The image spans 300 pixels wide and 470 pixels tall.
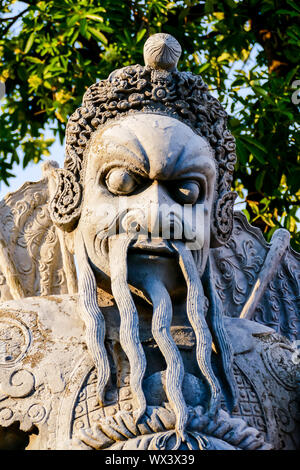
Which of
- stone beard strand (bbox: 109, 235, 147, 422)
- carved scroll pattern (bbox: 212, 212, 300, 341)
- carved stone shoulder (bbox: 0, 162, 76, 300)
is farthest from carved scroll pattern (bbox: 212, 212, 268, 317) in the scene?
stone beard strand (bbox: 109, 235, 147, 422)

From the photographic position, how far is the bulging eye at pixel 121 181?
16.7ft

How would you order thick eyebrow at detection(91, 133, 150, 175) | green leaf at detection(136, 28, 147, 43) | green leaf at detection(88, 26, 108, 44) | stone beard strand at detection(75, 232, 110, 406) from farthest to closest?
1. green leaf at detection(136, 28, 147, 43)
2. green leaf at detection(88, 26, 108, 44)
3. thick eyebrow at detection(91, 133, 150, 175)
4. stone beard strand at detection(75, 232, 110, 406)

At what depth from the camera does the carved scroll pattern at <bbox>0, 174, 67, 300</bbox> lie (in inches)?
243

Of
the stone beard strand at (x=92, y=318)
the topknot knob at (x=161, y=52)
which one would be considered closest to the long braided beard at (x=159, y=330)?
the stone beard strand at (x=92, y=318)

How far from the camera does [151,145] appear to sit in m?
5.09

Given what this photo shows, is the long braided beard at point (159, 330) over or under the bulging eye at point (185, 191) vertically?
under

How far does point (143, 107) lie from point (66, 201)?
0.65 meters

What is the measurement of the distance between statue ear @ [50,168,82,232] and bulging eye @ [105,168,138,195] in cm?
24

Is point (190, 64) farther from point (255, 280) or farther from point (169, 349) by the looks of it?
point (169, 349)

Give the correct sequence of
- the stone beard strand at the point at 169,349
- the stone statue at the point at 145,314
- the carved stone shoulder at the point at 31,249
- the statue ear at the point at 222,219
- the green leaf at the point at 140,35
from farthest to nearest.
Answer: the green leaf at the point at 140,35 < the carved stone shoulder at the point at 31,249 < the statue ear at the point at 222,219 < the stone statue at the point at 145,314 < the stone beard strand at the point at 169,349

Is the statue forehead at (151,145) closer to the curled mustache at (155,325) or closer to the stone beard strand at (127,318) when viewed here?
the curled mustache at (155,325)

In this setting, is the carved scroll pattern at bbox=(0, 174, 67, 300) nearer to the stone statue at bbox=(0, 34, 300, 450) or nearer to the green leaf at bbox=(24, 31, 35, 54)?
the stone statue at bbox=(0, 34, 300, 450)

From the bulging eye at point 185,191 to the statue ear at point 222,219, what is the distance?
0.30 meters
